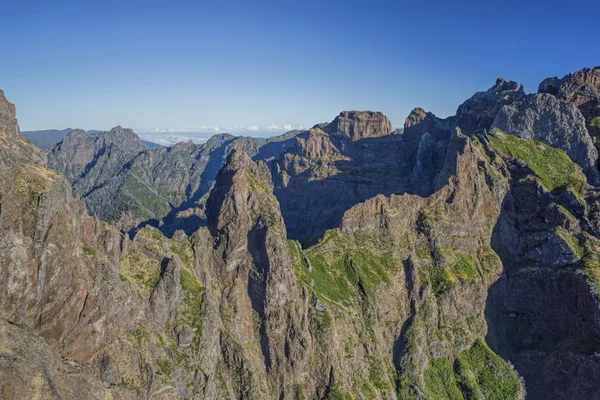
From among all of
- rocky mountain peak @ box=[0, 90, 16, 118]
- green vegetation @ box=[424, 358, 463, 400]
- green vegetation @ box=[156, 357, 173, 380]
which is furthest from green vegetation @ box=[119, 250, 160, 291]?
green vegetation @ box=[424, 358, 463, 400]

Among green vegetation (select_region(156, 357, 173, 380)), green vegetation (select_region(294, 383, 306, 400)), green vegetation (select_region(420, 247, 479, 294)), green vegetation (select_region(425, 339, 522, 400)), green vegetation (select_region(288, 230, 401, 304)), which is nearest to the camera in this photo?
green vegetation (select_region(156, 357, 173, 380))

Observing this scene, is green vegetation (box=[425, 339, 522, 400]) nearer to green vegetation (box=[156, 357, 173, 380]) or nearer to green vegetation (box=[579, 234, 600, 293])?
green vegetation (box=[579, 234, 600, 293])

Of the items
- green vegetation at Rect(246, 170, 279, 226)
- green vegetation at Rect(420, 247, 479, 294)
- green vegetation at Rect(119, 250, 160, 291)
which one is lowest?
green vegetation at Rect(420, 247, 479, 294)

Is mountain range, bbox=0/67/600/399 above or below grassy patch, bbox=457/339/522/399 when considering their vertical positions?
above

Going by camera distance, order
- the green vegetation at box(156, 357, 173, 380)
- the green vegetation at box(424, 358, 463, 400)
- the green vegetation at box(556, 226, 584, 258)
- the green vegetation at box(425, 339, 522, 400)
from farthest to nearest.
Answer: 1. the green vegetation at box(556, 226, 584, 258)
2. the green vegetation at box(425, 339, 522, 400)
3. the green vegetation at box(424, 358, 463, 400)
4. the green vegetation at box(156, 357, 173, 380)

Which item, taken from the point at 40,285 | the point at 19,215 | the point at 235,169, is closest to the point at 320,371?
the point at 235,169

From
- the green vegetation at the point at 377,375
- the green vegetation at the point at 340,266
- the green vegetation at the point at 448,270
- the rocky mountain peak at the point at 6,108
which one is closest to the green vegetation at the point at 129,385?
the green vegetation at the point at 340,266
